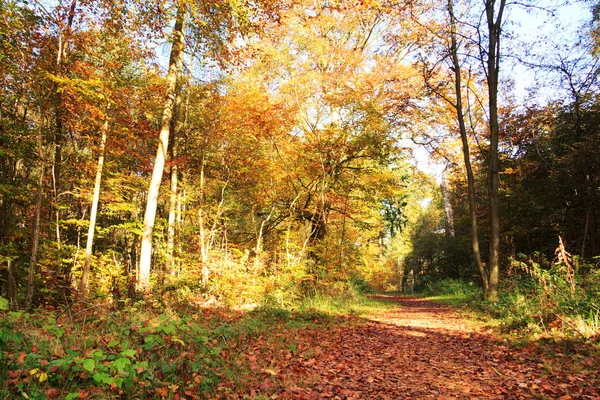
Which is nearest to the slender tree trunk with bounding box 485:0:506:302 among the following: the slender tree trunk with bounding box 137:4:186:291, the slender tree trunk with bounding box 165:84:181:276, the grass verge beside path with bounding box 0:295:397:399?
the grass verge beside path with bounding box 0:295:397:399

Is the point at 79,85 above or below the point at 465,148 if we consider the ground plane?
above

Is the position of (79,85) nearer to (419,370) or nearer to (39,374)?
(39,374)

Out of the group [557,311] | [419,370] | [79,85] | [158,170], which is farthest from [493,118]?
[79,85]

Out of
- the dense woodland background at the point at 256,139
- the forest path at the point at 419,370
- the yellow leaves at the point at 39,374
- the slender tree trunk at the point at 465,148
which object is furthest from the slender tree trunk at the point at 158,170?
the slender tree trunk at the point at 465,148

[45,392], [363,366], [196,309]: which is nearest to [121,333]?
[45,392]

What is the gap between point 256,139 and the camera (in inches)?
504

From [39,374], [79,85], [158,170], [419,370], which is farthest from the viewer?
[79,85]

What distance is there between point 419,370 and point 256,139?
994cm

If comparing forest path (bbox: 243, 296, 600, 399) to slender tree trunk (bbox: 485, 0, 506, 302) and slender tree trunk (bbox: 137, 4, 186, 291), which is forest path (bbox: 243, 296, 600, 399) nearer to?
slender tree trunk (bbox: 485, 0, 506, 302)

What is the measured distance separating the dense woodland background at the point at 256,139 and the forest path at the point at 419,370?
334cm

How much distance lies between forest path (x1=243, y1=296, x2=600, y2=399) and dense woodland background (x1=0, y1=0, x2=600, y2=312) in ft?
11.0

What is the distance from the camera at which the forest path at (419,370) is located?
144 inches

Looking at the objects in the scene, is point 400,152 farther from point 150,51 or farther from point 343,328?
point 150,51

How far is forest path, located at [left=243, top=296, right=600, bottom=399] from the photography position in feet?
12.0
